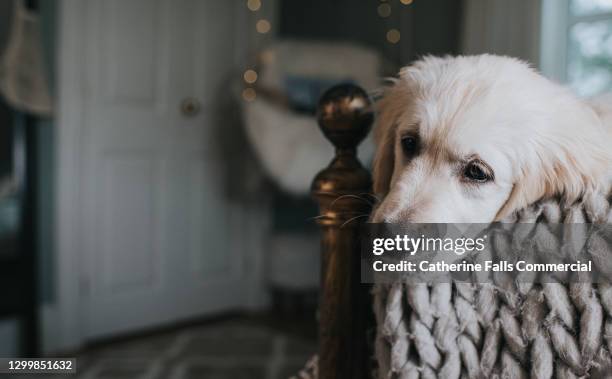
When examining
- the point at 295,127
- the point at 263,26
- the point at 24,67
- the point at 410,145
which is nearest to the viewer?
the point at 410,145

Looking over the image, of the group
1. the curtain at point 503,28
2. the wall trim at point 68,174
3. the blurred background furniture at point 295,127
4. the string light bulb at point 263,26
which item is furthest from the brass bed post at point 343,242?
the string light bulb at point 263,26

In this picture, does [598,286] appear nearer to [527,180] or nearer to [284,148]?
[527,180]

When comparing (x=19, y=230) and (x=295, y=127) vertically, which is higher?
(x=295, y=127)

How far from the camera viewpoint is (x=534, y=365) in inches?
19.8

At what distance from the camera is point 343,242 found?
0.73 meters

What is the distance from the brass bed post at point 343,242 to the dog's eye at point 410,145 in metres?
0.06

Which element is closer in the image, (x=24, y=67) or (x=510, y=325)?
(x=510, y=325)

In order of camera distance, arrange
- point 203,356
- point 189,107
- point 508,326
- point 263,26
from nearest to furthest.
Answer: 1. point 508,326
2. point 203,356
3. point 189,107
4. point 263,26

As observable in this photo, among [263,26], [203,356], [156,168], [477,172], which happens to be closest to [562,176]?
[477,172]

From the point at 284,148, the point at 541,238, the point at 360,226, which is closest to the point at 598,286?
the point at 541,238

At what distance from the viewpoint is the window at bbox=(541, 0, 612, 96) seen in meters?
2.37

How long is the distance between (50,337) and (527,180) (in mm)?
2408

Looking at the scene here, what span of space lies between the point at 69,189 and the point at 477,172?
7.27ft

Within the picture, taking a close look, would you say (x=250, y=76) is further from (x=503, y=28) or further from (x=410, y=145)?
(x=410, y=145)
